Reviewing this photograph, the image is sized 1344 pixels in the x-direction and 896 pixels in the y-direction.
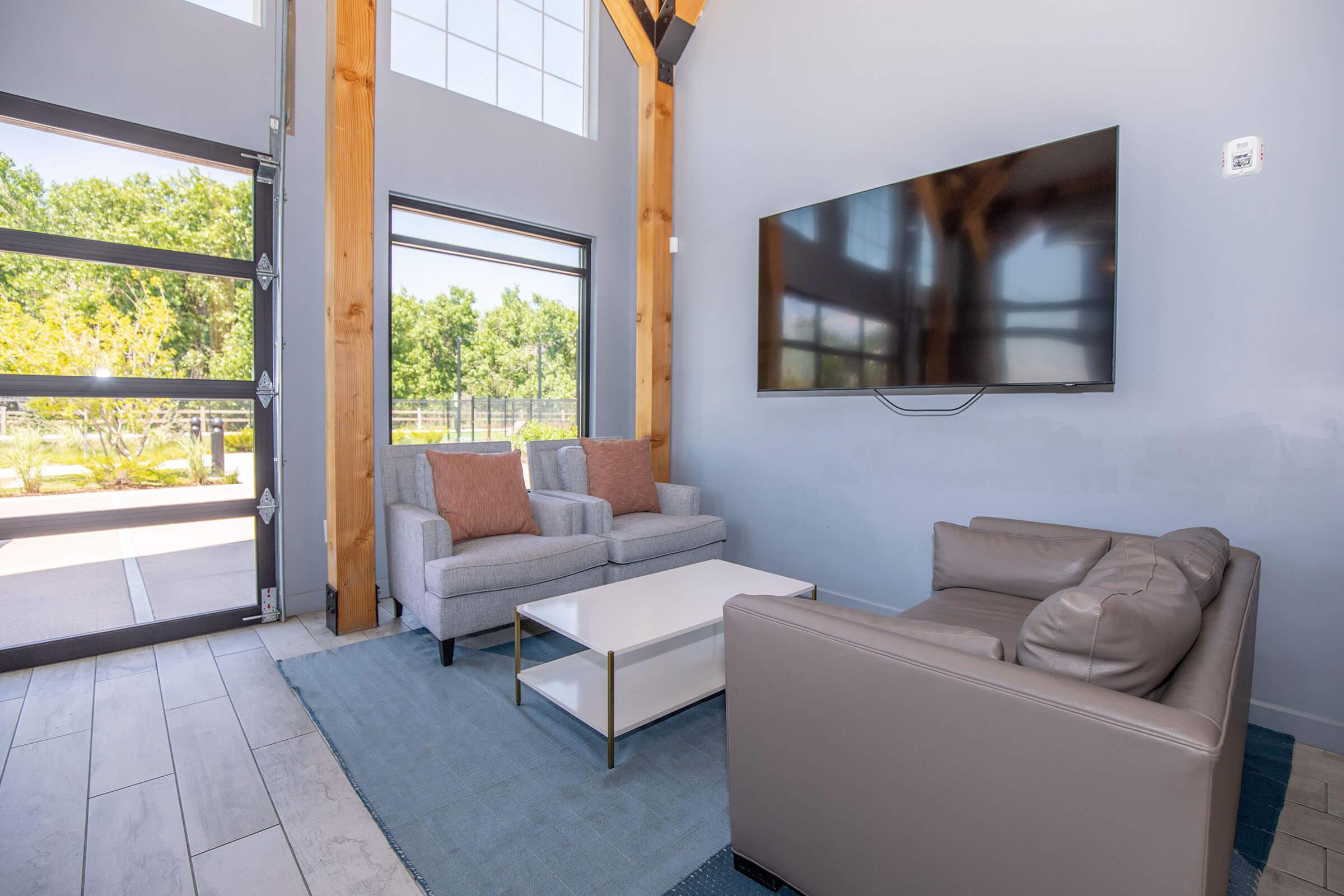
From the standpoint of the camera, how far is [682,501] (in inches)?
151

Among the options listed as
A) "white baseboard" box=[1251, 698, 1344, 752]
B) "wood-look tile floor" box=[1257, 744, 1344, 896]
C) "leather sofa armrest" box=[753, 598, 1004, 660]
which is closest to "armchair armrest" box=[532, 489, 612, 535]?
"leather sofa armrest" box=[753, 598, 1004, 660]

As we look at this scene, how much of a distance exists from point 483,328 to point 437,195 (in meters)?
0.79

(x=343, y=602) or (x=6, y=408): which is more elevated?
(x=6, y=408)

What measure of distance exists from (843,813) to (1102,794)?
47 centimetres

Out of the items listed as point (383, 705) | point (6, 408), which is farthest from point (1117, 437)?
point (6, 408)

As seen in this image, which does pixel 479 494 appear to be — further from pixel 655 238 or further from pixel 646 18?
pixel 646 18

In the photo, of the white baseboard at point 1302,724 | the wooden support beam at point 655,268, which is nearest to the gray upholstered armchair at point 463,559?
the wooden support beam at point 655,268

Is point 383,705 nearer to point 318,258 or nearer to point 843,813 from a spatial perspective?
point 843,813

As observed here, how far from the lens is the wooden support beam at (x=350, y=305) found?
9.74 feet

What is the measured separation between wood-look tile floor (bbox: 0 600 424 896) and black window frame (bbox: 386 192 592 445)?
5.21 feet

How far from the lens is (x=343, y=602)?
3.04 metres

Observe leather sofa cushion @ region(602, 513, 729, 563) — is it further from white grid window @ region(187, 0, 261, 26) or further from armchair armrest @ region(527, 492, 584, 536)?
white grid window @ region(187, 0, 261, 26)

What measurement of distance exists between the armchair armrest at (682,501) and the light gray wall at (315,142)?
825mm

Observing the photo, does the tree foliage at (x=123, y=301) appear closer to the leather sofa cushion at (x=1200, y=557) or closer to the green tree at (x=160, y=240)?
the green tree at (x=160, y=240)
